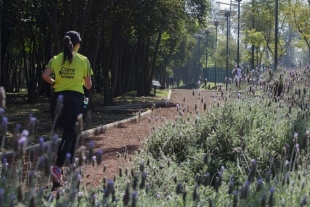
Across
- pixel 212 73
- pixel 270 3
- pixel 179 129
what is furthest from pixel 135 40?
pixel 212 73

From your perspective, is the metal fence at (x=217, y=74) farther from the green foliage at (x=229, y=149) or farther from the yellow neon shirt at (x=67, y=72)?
the yellow neon shirt at (x=67, y=72)

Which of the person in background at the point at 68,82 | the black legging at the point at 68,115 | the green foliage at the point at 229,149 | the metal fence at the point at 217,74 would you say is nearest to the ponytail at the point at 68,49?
the person in background at the point at 68,82

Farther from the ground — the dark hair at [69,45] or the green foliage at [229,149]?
the dark hair at [69,45]

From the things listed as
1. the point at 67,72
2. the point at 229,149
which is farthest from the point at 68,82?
the point at 229,149

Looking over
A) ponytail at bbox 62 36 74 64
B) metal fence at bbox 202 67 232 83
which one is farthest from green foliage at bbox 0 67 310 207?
metal fence at bbox 202 67 232 83

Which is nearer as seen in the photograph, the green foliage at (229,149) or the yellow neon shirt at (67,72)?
the green foliage at (229,149)

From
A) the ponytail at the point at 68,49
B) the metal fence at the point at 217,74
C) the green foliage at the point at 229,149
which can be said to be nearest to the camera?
the green foliage at the point at 229,149

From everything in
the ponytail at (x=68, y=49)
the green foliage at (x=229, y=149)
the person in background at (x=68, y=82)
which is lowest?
the green foliage at (x=229, y=149)

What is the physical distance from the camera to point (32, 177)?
3.05 metres

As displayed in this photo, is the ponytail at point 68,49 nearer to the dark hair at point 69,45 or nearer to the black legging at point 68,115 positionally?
the dark hair at point 69,45

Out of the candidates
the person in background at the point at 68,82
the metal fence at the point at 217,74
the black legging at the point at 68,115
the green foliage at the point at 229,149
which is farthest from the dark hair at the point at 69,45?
the metal fence at the point at 217,74

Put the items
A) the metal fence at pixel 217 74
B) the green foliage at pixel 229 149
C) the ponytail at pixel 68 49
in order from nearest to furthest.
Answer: the green foliage at pixel 229 149 → the ponytail at pixel 68 49 → the metal fence at pixel 217 74

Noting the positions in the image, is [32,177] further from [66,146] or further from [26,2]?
[26,2]

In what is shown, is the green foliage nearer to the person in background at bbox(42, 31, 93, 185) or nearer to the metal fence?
the person in background at bbox(42, 31, 93, 185)
